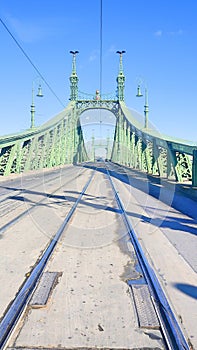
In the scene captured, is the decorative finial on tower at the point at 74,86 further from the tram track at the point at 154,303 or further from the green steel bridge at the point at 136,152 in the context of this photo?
the tram track at the point at 154,303

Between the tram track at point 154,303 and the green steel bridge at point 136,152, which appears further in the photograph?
the green steel bridge at point 136,152

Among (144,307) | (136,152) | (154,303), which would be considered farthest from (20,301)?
(136,152)

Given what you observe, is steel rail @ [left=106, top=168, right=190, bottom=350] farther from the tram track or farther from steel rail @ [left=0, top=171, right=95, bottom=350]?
steel rail @ [left=0, top=171, right=95, bottom=350]

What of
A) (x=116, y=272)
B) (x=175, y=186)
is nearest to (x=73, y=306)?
(x=116, y=272)

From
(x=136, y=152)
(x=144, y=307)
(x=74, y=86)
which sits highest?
(x=74, y=86)

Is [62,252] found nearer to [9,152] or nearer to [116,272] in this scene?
[116,272]

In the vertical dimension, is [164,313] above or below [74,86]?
below

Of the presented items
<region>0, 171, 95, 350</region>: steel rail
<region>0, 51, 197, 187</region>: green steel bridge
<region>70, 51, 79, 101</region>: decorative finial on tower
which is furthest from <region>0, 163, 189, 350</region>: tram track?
<region>70, 51, 79, 101</region>: decorative finial on tower

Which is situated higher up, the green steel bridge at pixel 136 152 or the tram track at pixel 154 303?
the green steel bridge at pixel 136 152

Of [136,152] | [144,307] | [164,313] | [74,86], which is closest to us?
[164,313]

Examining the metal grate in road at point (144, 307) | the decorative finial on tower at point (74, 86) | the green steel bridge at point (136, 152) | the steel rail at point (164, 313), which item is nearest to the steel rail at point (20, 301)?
the metal grate in road at point (144, 307)

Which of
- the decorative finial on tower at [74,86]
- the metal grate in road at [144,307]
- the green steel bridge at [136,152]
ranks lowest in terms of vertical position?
the metal grate in road at [144,307]

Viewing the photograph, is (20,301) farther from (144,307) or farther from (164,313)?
(164,313)

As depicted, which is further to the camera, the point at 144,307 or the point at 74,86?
the point at 74,86
